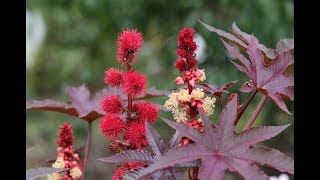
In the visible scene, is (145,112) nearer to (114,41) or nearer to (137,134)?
(137,134)

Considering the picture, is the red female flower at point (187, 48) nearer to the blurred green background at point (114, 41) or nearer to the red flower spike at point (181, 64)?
the red flower spike at point (181, 64)

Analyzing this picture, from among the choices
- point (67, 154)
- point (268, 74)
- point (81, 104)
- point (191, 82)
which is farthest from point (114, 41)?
point (191, 82)

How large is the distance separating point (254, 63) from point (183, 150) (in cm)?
33

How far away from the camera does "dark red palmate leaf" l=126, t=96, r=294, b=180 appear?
970mm

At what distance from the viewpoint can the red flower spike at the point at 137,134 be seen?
108cm

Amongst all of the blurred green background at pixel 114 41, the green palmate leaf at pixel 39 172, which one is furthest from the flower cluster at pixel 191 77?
the blurred green background at pixel 114 41

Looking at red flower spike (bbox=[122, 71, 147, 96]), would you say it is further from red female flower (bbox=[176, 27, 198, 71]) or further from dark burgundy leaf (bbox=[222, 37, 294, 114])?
dark burgundy leaf (bbox=[222, 37, 294, 114])

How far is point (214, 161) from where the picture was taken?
99cm

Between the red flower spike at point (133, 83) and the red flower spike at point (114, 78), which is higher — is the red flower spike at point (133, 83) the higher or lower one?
the lower one

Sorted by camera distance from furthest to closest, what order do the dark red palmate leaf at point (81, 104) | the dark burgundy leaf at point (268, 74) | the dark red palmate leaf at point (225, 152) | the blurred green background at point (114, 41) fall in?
the blurred green background at point (114, 41), the dark red palmate leaf at point (81, 104), the dark burgundy leaf at point (268, 74), the dark red palmate leaf at point (225, 152)

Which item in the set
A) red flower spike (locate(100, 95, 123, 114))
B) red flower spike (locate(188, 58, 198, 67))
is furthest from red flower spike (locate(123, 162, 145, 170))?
red flower spike (locate(188, 58, 198, 67))

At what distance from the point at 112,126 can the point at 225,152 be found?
0.74 ft

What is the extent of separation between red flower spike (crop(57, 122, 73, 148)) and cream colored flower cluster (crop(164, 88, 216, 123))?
0.28 m

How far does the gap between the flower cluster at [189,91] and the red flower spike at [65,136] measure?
292 mm
